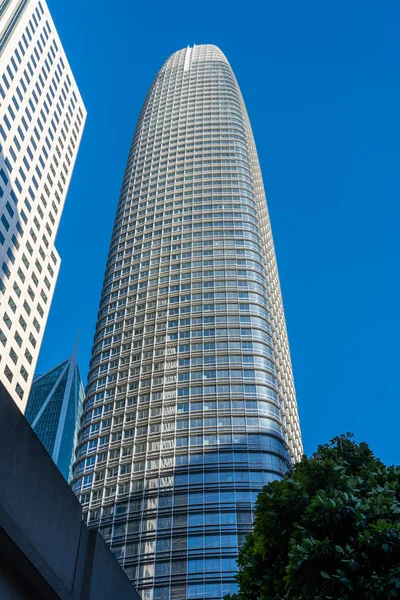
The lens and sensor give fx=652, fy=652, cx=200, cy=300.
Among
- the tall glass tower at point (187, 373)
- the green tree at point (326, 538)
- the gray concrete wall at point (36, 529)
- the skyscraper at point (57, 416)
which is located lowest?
the gray concrete wall at point (36, 529)

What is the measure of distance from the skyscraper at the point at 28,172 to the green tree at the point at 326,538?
48619 millimetres

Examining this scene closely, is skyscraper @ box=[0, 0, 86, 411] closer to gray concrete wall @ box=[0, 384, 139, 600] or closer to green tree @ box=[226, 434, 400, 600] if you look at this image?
green tree @ box=[226, 434, 400, 600]

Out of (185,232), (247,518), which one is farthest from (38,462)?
(185,232)

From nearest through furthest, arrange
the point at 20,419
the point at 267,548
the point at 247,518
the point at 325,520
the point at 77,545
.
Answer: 1. the point at 20,419
2. the point at 77,545
3. the point at 325,520
4. the point at 267,548
5. the point at 247,518

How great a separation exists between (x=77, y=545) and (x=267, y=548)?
26.8 feet

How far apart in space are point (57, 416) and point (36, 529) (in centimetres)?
18393

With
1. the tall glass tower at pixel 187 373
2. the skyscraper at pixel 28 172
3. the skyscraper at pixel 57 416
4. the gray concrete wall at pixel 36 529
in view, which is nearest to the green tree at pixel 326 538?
the gray concrete wall at pixel 36 529

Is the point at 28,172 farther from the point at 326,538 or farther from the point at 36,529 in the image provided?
the point at 36,529

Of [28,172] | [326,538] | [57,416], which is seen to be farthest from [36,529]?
[57,416]

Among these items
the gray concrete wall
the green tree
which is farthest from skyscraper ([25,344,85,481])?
the gray concrete wall

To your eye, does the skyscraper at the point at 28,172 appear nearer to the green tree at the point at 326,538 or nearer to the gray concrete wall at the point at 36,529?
the green tree at the point at 326,538

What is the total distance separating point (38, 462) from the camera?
28.3 ft

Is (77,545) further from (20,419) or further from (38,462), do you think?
(20,419)

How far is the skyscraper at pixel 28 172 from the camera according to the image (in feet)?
218
